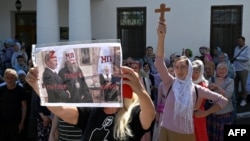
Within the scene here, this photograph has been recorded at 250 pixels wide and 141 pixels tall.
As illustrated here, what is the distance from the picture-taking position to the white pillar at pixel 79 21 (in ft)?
34.6

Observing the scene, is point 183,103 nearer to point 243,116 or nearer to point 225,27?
point 243,116

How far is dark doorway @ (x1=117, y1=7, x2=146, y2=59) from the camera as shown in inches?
494

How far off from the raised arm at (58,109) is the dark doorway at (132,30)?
10.0 m

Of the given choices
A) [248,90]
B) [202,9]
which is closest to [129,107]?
[248,90]

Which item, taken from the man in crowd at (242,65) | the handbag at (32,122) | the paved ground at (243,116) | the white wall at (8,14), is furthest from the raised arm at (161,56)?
the white wall at (8,14)

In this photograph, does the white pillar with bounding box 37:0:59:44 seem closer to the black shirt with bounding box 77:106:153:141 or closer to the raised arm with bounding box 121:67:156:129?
the black shirt with bounding box 77:106:153:141

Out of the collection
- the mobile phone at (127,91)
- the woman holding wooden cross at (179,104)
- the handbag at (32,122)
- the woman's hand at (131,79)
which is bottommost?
the handbag at (32,122)

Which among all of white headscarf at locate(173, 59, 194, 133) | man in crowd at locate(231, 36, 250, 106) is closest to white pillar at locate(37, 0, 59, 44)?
man in crowd at locate(231, 36, 250, 106)

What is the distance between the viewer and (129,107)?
2.43 meters

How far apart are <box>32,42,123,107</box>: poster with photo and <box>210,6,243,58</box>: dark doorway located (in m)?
10.2

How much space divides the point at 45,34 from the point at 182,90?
25.1ft

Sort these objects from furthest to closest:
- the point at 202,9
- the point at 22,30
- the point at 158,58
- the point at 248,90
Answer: the point at 22,30 < the point at 202,9 < the point at 248,90 < the point at 158,58

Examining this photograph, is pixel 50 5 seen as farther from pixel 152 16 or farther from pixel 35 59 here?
pixel 35 59

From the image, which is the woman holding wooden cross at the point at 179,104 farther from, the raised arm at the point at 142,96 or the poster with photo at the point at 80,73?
the poster with photo at the point at 80,73
